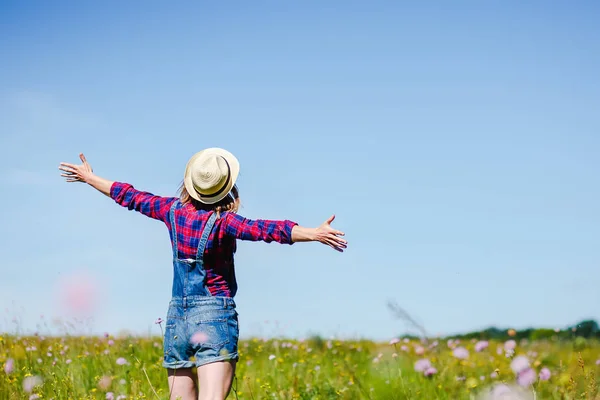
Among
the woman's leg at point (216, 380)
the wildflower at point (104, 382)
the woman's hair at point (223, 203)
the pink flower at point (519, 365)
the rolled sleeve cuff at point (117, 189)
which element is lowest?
the pink flower at point (519, 365)

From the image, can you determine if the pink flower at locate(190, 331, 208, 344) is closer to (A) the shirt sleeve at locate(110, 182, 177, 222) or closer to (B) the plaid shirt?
(B) the plaid shirt

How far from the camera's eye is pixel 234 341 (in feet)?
14.8

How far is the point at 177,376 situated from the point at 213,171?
1.39 m

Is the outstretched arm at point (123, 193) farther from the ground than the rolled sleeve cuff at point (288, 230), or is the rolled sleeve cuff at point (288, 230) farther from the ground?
the outstretched arm at point (123, 193)

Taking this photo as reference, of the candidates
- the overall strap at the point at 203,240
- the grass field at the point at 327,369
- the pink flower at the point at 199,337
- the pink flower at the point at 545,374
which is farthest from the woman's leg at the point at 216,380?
the pink flower at the point at 545,374

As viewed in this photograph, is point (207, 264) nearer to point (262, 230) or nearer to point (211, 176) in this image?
point (262, 230)

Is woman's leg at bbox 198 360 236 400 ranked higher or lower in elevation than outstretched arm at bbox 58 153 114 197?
lower

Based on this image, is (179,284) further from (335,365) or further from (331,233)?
(335,365)

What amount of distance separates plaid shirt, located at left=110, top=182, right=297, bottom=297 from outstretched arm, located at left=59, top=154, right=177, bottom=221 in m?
0.11

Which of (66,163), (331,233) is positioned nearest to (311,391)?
(331,233)

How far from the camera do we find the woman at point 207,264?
4.46 meters

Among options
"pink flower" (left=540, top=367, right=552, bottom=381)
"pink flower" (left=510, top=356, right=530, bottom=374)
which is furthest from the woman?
"pink flower" (left=540, top=367, right=552, bottom=381)

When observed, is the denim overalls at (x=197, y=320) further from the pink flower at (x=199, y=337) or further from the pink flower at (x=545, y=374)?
the pink flower at (x=545, y=374)

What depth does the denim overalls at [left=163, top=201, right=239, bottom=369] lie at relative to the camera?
4.46 meters
